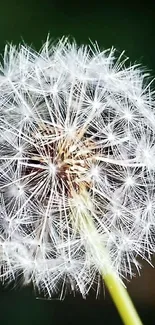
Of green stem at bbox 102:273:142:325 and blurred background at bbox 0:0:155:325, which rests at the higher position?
blurred background at bbox 0:0:155:325

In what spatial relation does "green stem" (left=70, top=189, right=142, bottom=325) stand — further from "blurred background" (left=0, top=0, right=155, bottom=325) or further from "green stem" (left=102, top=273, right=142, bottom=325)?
"blurred background" (left=0, top=0, right=155, bottom=325)

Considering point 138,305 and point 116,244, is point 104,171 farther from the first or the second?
point 138,305

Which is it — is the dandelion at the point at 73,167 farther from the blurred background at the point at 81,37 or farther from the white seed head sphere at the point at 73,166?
the blurred background at the point at 81,37

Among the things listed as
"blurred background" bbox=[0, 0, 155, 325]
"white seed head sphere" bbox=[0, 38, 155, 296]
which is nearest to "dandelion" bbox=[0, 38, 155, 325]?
"white seed head sphere" bbox=[0, 38, 155, 296]

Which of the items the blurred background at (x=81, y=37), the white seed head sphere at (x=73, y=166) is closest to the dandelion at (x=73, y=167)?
the white seed head sphere at (x=73, y=166)

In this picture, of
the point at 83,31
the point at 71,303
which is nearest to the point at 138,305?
the point at 71,303

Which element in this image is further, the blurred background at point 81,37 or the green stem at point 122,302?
the blurred background at point 81,37

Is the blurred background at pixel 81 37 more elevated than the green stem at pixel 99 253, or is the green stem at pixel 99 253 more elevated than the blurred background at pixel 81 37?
the blurred background at pixel 81 37
